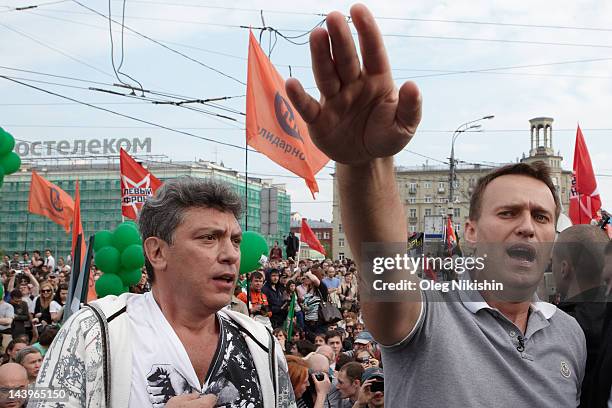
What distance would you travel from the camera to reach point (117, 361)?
240 cm

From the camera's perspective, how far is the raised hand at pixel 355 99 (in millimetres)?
1373

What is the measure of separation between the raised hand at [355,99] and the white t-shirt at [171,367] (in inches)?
47.0

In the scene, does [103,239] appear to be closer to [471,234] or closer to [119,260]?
[119,260]

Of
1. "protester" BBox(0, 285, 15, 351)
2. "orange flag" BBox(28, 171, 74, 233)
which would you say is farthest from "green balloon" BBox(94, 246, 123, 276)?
"orange flag" BBox(28, 171, 74, 233)

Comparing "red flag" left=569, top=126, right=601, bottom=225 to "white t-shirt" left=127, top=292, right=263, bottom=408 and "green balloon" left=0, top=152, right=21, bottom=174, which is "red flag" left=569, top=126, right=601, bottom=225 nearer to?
"green balloon" left=0, top=152, right=21, bottom=174

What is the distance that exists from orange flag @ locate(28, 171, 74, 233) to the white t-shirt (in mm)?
14537

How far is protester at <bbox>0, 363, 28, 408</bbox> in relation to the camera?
15.7ft

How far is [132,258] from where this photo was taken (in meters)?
7.73

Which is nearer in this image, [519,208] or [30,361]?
[519,208]

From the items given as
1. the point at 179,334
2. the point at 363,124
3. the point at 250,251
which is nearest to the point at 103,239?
the point at 250,251

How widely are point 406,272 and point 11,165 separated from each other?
8684 millimetres

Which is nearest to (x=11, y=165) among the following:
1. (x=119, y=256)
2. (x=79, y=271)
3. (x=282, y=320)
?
(x=119, y=256)

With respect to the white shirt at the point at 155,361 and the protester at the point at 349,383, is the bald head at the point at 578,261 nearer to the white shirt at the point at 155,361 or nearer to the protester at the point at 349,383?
the white shirt at the point at 155,361

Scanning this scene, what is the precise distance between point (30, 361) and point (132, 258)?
2002mm
